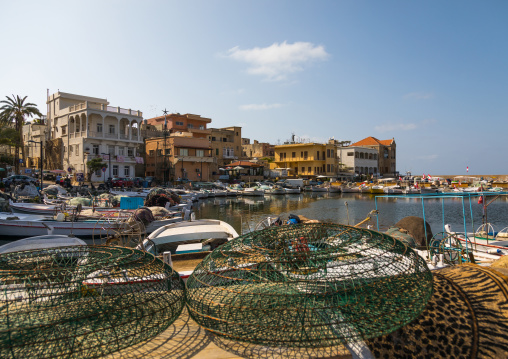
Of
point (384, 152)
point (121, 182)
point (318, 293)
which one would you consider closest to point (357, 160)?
point (384, 152)

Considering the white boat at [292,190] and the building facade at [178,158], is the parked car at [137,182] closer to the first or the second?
the building facade at [178,158]

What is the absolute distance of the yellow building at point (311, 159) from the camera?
60659mm

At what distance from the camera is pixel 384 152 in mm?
73438

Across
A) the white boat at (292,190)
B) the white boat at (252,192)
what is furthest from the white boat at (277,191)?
the white boat at (252,192)

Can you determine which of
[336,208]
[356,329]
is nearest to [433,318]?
[356,329]

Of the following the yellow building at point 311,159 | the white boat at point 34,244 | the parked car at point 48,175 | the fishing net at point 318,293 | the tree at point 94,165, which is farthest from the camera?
the yellow building at point 311,159

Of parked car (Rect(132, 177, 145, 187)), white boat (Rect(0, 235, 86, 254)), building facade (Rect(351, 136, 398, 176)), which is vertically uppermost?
building facade (Rect(351, 136, 398, 176))

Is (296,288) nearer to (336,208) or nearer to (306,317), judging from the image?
(306,317)

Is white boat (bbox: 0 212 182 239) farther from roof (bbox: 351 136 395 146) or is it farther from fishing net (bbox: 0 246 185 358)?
roof (bbox: 351 136 395 146)

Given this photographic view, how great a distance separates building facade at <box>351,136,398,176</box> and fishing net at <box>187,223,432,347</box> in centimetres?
7233

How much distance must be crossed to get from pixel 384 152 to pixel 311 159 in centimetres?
2275

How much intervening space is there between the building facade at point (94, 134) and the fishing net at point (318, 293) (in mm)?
36399

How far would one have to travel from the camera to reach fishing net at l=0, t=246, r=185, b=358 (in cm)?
270

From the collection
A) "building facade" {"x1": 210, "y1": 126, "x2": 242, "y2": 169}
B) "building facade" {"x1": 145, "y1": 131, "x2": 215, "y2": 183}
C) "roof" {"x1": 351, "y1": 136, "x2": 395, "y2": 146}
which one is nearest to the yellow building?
"building facade" {"x1": 210, "y1": 126, "x2": 242, "y2": 169}
